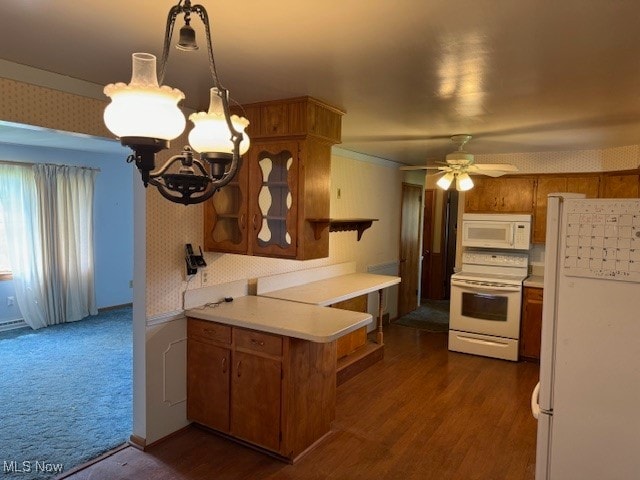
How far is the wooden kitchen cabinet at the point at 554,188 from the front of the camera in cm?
470

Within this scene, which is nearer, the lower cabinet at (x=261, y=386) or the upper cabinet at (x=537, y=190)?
the lower cabinet at (x=261, y=386)

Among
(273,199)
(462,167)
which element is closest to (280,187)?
(273,199)

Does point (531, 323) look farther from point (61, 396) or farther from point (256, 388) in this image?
point (61, 396)

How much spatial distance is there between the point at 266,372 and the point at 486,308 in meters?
3.10

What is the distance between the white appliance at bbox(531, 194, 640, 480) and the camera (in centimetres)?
161

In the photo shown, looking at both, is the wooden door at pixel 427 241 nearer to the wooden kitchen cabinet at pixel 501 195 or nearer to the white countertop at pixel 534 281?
the wooden kitchen cabinet at pixel 501 195

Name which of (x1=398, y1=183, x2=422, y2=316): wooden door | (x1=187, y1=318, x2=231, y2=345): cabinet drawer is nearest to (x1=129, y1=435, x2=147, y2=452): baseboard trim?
(x1=187, y1=318, x2=231, y2=345): cabinet drawer

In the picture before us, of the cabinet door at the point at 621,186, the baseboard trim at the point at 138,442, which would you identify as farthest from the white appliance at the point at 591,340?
the cabinet door at the point at 621,186

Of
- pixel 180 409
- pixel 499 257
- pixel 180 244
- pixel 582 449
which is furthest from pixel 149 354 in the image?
pixel 499 257

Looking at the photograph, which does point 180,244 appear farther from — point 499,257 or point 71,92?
point 499,257

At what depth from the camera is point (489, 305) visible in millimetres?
5020

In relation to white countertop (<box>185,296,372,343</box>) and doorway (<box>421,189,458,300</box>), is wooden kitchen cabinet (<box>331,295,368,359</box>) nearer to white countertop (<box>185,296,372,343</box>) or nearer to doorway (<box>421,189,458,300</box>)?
white countertop (<box>185,296,372,343</box>)

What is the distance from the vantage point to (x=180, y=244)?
10.6ft

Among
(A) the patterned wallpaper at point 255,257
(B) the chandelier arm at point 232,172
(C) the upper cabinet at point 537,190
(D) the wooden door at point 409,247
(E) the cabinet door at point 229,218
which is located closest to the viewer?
(B) the chandelier arm at point 232,172
